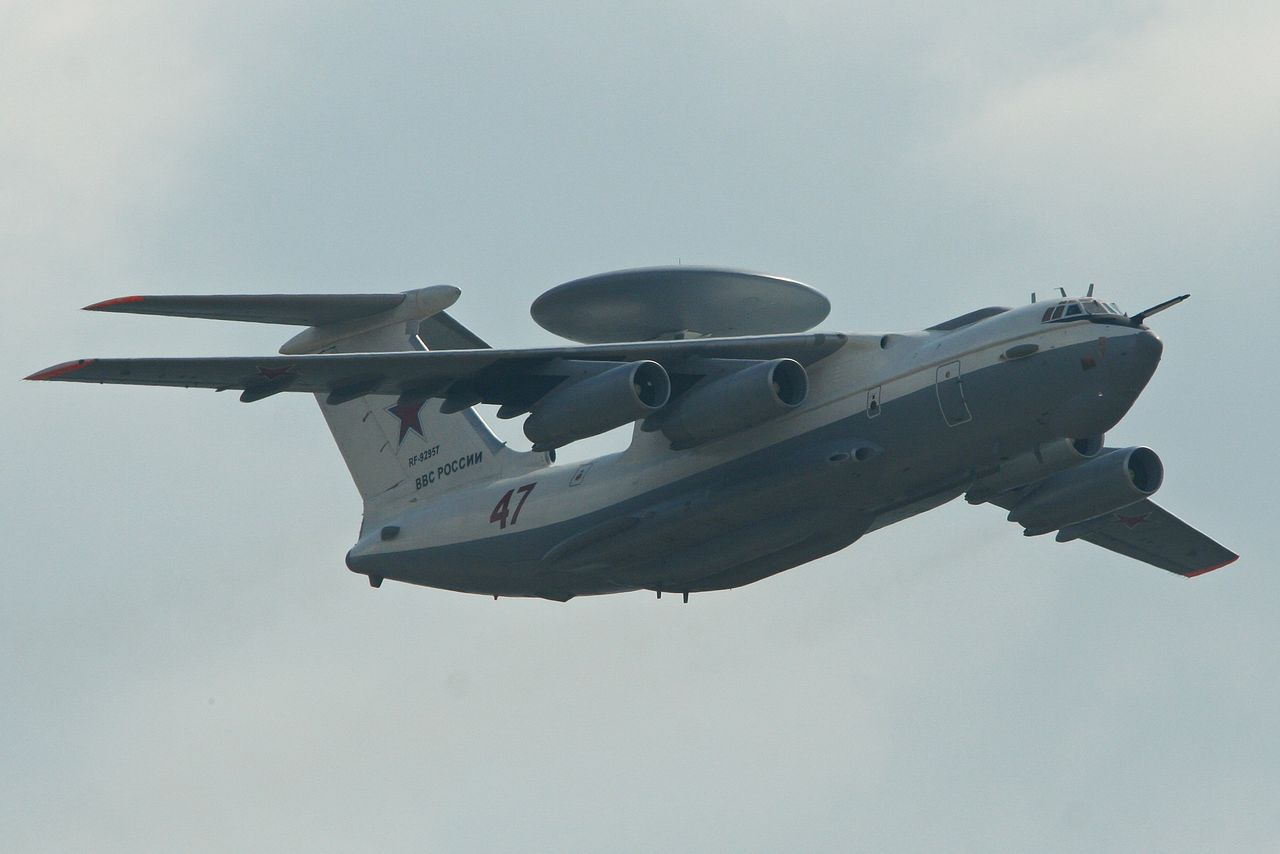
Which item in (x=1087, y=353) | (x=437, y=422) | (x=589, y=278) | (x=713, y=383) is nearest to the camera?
(x=1087, y=353)

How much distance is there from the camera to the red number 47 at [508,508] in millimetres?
18594

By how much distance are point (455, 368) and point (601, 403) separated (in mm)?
1709

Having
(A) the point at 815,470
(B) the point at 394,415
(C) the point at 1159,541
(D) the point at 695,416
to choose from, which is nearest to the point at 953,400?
(A) the point at 815,470

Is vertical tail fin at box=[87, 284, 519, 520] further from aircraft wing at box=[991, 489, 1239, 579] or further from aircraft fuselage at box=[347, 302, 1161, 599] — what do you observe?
aircraft wing at box=[991, 489, 1239, 579]

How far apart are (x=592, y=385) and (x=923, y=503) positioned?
10.7 feet

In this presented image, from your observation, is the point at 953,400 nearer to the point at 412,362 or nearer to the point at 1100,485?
the point at 1100,485

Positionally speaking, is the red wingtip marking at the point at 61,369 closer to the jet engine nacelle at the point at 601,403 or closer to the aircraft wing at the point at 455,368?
the aircraft wing at the point at 455,368

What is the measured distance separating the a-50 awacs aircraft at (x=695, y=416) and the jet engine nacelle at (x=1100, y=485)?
0.02 m

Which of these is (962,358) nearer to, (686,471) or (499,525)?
(686,471)

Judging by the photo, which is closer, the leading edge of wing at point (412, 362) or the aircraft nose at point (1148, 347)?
the aircraft nose at point (1148, 347)

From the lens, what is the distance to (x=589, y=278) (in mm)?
17922

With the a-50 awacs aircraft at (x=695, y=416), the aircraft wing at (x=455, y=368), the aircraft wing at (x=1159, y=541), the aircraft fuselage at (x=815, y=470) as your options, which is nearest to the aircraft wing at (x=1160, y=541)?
the aircraft wing at (x=1159, y=541)

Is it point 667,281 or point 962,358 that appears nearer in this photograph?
point 962,358

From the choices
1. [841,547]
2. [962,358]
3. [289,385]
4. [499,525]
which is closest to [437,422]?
[499,525]
